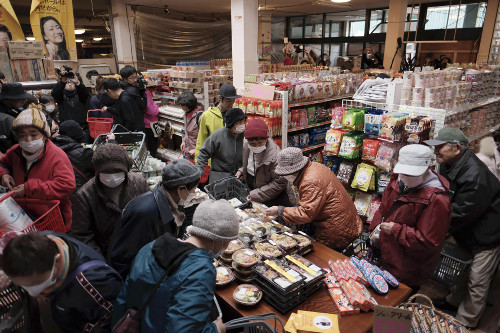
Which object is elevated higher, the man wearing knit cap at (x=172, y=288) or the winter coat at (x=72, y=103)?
the winter coat at (x=72, y=103)

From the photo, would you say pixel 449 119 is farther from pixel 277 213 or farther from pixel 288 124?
pixel 277 213

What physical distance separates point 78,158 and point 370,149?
12.0ft

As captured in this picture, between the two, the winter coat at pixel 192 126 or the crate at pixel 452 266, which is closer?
the crate at pixel 452 266

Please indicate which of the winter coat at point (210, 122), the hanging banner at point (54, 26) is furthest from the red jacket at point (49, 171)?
the hanging banner at point (54, 26)

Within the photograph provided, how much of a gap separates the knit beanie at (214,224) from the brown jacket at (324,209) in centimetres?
133

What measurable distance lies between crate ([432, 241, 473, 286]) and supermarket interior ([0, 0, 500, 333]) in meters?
0.02

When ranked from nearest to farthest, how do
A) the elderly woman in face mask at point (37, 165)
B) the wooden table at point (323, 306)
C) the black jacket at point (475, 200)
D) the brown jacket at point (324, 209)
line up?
1. the wooden table at point (323, 306)
2. the elderly woman in face mask at point (37, 165)
3. the brown jacket at point (324, 209)
4. the black jacket at point (475, 200)

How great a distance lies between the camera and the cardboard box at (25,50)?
607cm

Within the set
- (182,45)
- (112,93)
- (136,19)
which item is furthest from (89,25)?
(112,93)

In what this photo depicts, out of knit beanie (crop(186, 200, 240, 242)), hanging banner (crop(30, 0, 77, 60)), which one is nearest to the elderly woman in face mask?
knit beanie (crop(186, 200, 240, 242))

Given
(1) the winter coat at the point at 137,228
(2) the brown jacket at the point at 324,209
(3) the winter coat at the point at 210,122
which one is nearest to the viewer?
(1) the winter coat at the point at 137,228

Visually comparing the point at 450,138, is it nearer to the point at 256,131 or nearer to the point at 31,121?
the point at 256,131

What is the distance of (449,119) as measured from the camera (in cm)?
546

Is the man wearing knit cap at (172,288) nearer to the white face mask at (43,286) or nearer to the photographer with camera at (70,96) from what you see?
the white face mask at (43,286)
